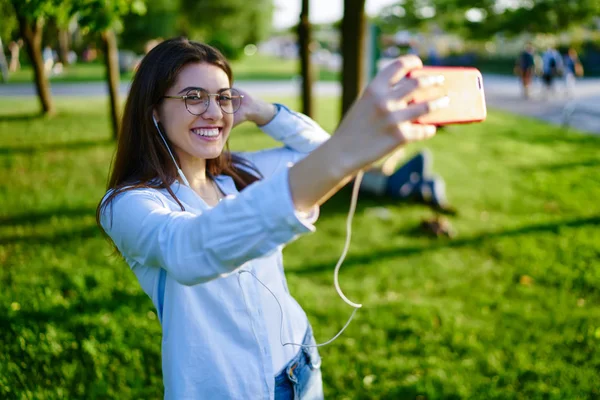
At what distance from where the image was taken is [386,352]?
11.8 feet

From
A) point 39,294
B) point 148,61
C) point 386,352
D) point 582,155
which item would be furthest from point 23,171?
point 582,155

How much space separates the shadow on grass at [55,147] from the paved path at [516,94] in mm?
8358

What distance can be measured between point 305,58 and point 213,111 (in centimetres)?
674

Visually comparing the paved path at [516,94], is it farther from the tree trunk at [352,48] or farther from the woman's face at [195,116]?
the woman's face at [195,116]

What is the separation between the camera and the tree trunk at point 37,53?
37.0 ft

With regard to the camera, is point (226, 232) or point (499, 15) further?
point (499, 15)

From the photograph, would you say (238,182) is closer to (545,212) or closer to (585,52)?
(545,212)

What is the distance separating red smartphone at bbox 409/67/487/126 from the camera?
973mm

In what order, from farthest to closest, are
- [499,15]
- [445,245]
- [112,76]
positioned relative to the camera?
[499,15], [112,76], [445,245]

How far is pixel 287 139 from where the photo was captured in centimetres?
212

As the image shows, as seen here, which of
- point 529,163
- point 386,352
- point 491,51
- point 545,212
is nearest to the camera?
point 386,352

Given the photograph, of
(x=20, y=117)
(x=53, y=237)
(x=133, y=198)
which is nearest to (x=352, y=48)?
(x=53, y=237)

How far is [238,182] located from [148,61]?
1.99ft

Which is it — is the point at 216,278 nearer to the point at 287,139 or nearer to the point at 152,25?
the point at 287,139
